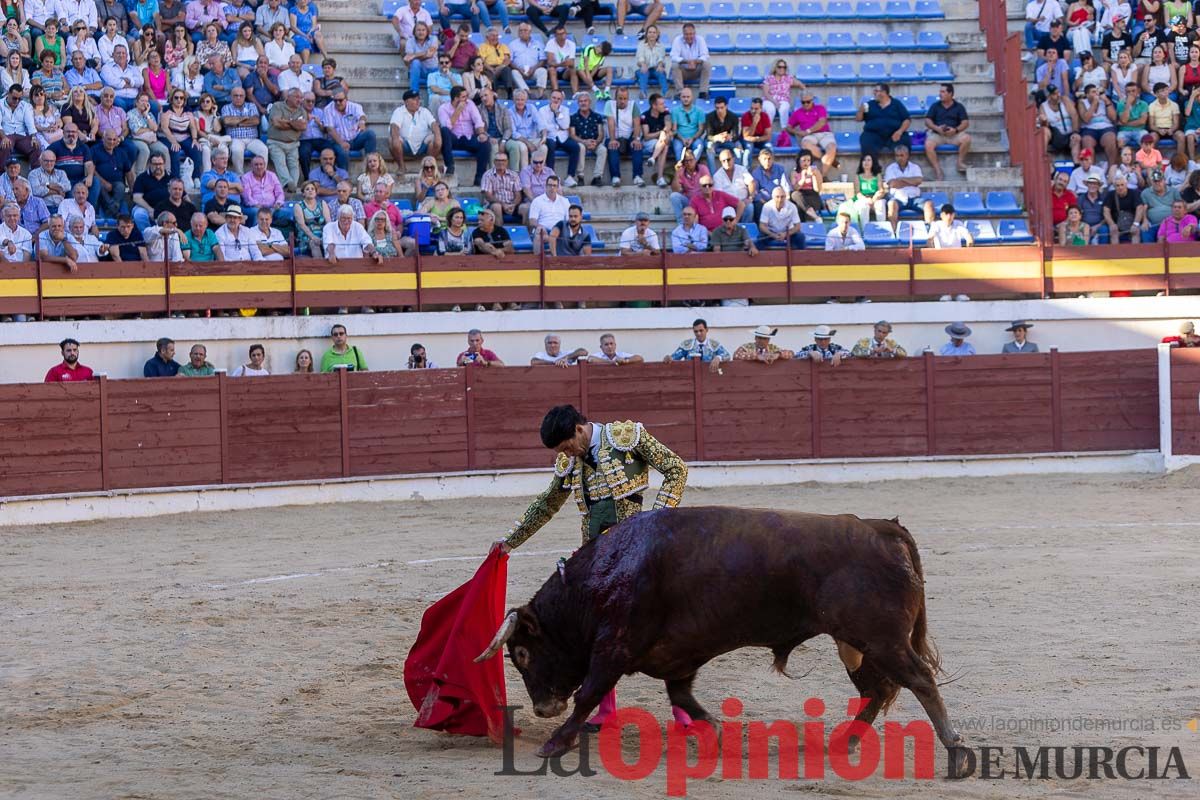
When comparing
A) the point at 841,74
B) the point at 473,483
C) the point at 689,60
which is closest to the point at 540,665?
the point at 473,483

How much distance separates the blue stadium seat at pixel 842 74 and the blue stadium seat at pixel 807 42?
326 mm

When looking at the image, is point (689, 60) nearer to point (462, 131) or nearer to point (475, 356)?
point (462, 131)

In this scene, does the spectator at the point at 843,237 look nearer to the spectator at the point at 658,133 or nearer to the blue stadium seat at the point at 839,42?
the spectator at the point at 658,133

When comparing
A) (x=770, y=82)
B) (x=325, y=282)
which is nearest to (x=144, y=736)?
(x=325, y=282)

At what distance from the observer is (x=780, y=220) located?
15.3 meters

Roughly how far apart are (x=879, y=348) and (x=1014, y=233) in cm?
257

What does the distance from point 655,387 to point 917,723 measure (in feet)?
28.3

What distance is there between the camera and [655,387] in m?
14.0

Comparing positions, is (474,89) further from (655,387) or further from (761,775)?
(761,775)

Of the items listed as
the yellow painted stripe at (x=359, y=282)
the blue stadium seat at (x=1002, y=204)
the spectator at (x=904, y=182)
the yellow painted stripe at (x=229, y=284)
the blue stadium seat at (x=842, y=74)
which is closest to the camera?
the yellow painted stripe at (x=229, y=284)

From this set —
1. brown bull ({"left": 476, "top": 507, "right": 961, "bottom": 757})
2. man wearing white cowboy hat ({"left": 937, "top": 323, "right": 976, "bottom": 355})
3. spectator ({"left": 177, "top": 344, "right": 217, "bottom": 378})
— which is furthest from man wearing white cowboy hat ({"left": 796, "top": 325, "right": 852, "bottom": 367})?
brown bull ({"left": 476, "top": 507, "right": 961, "bottom": 757})

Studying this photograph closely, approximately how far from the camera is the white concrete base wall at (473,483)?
1220 centimetres

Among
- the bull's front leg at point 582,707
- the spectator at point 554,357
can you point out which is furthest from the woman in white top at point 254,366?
the bull's front leg at point 582,707

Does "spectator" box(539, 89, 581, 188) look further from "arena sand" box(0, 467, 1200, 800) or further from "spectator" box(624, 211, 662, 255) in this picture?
"arena sand" box(0, 467, 1200, 800)
